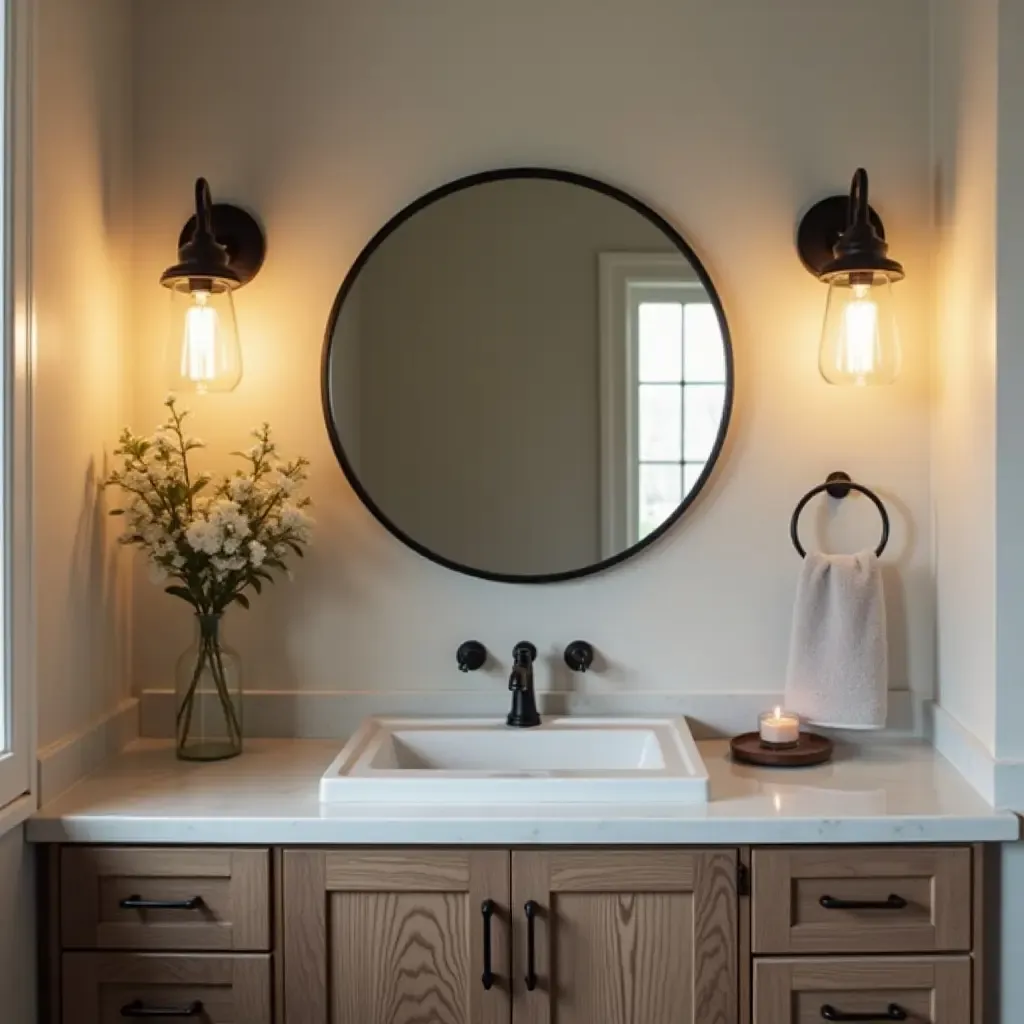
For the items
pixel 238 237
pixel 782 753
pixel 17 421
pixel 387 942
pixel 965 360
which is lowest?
pixel 387 942

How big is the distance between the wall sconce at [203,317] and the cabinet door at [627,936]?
0.97m

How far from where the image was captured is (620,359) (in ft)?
6.75

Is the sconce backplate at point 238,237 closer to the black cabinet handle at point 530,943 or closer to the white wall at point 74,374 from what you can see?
the white wall at point 74,374

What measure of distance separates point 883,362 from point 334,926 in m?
1.27

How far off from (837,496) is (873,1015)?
884 mm

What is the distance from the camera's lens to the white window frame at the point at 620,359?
2.05 meters

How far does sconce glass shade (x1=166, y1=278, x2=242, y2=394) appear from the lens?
1.94 metres

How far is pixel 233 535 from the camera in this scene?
6.20 ft

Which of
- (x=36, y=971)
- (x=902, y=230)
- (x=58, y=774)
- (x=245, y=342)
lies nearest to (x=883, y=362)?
(x=902, y=230)

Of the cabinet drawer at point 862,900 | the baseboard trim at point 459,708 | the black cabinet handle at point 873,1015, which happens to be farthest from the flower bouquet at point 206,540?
the black cabinet handle at point 873,1015

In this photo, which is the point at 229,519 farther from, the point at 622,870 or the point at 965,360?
the point at 965,360

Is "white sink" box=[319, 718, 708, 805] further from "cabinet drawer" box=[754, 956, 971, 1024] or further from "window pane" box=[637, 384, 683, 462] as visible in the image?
"window pane" box=[637, 384, 683, 462]

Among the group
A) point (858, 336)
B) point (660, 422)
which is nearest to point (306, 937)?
point (660, 422)

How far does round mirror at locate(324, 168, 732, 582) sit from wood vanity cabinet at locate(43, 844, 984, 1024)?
63cm
